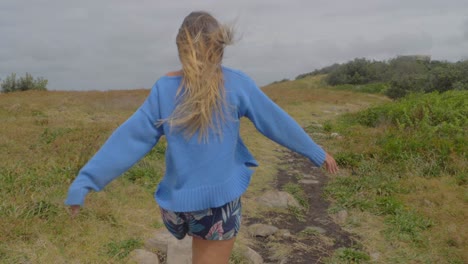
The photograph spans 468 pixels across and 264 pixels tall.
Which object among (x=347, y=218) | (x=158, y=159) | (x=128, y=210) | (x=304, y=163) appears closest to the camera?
(x=128, y=210)

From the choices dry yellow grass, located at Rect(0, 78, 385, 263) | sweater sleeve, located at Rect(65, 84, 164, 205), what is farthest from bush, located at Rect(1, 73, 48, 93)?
sweater sleeve, located at Rect(65, 84, 164, 205)

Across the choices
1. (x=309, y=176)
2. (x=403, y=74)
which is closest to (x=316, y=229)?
(x=309, y=176)

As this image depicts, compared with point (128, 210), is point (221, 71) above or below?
above

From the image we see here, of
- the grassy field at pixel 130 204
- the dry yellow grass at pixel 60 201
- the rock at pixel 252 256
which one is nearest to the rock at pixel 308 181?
the grassy field at pixel 130 204

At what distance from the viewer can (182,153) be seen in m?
2.85

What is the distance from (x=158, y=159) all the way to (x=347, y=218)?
3575mm

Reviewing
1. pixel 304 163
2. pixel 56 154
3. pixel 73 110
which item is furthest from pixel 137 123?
pixel 73 110

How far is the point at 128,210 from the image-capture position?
556cm

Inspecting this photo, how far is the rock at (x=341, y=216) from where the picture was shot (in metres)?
6.03

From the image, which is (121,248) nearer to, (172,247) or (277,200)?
(172,247)

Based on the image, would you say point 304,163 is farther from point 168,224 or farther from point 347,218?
point 168,224

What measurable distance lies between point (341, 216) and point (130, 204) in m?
2.77

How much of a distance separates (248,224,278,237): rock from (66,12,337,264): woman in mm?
2640

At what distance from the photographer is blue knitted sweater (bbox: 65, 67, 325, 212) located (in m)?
2.84
